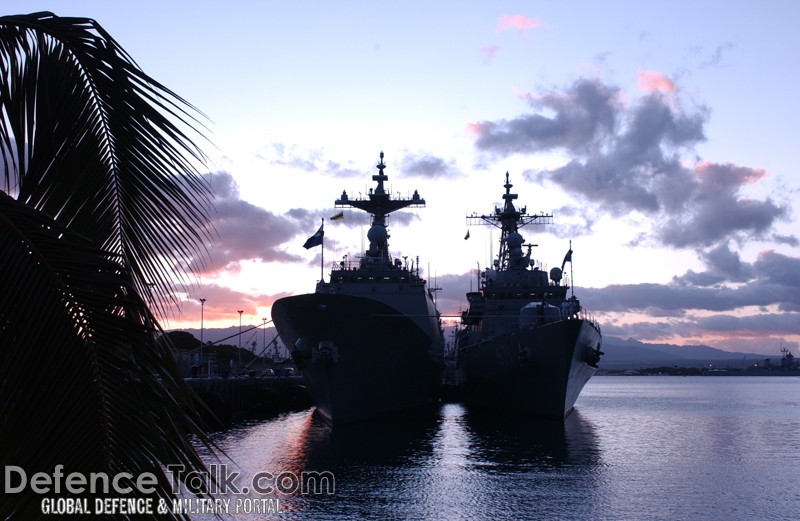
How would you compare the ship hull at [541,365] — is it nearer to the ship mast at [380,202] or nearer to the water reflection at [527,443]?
the water reflection at [527,443]

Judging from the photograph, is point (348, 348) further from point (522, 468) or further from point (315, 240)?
point (522, 468)

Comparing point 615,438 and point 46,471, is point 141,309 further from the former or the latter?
point 615,438

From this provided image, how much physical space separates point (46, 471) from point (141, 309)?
2.63ft

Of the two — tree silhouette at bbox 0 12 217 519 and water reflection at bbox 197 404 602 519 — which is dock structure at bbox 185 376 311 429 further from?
tree silhouette at bbox 0 12 217 519

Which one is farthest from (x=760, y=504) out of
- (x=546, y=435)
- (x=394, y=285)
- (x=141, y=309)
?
(x=394, y=285)

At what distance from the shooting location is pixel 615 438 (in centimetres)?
3184

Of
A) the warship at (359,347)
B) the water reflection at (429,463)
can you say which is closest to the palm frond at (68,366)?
the water reflection at (429,463)

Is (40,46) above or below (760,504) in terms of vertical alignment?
above

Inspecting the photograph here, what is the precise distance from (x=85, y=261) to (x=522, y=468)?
20479 millimetres

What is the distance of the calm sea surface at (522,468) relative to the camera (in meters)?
17.0

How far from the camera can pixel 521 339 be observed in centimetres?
3275

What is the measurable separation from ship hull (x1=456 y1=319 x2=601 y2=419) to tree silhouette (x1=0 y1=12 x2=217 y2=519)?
27071mm

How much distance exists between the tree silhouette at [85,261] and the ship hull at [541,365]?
88.8ft

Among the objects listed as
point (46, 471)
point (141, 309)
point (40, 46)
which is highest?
point (40, 46)
